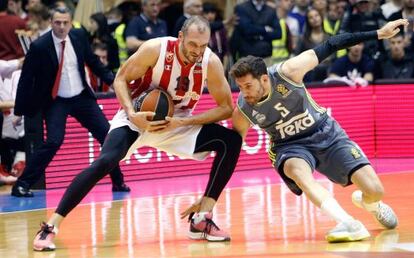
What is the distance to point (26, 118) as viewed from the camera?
41.4ft

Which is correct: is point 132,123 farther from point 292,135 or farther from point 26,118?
point 26,118

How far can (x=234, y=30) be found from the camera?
51.8 ft

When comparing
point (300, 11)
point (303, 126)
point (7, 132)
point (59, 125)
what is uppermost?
point (300, 11)

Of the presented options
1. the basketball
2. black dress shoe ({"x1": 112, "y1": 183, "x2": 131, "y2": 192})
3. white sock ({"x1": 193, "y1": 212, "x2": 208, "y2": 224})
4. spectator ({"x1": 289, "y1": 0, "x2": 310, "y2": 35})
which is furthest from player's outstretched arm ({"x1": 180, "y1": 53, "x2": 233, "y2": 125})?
spectator ({"x1": 289, "y1": 0, "x2": 310, "y2": 35})

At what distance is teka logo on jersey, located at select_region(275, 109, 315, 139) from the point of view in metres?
9.02

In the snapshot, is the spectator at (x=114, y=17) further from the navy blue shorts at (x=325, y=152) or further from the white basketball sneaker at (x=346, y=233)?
the white basketball sneaker at (x=346, y=233)

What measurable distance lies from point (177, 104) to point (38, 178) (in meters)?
3.45

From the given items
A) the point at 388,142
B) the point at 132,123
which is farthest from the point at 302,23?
the point at 132,123

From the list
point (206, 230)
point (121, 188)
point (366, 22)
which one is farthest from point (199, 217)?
point (366, 22)

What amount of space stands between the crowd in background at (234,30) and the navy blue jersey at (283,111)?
17.0ft

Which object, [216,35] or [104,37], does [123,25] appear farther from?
[216,35]

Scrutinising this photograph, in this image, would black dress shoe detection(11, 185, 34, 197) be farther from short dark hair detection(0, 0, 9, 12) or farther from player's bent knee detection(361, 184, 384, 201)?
player's bent knee detection(361, 184, 384, 201)

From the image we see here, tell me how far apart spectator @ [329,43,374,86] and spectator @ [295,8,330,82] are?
0.91ft

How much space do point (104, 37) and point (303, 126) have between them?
6177mm
